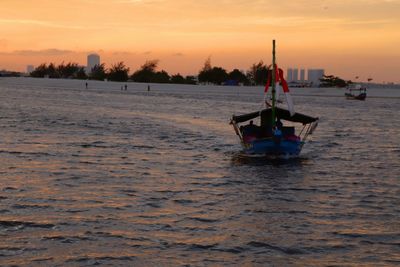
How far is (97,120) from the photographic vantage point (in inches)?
1802

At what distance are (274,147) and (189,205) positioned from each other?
1012 cm

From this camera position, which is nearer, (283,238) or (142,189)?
(283,238)

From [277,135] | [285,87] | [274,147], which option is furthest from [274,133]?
[285,87]

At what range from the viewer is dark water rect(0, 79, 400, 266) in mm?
11812

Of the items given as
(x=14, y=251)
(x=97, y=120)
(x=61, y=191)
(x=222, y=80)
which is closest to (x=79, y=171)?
(x=61, y=191)

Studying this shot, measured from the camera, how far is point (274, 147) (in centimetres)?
2545

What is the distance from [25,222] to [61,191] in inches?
140

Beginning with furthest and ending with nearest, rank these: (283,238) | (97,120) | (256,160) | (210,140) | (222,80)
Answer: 1. (222,80)
2. (97,120)
3. (210,140)
4. (256,160)
5. (283,238)

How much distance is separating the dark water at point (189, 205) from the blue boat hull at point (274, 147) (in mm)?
547

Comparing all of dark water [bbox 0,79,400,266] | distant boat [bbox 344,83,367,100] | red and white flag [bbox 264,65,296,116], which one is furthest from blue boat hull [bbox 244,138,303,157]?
distant boat [bbox 344,83,367,100]

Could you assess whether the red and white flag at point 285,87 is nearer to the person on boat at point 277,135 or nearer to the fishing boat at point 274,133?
the fishing boat at point 274,133

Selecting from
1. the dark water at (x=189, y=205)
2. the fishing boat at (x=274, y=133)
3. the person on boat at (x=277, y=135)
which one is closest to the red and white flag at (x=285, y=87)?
the fishing boat at (x=274, y=133)

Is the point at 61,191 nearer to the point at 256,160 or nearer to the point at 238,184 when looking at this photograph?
the point at 238,184

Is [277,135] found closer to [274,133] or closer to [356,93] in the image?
[274,133]
